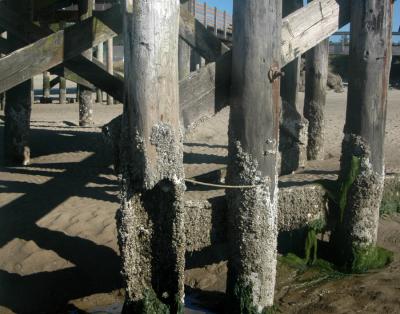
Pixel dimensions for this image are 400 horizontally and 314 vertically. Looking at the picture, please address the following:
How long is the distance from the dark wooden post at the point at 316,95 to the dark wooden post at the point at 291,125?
0.50 metres

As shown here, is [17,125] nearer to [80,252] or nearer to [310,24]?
[80,252]

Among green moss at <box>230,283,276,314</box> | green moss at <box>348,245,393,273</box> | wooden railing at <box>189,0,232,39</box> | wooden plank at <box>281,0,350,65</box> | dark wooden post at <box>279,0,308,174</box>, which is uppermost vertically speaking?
wooden railing at <box>189,0,232,39</box>

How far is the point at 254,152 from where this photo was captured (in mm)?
4223

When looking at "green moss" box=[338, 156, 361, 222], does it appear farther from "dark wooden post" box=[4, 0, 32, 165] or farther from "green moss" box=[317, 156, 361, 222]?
"dark wooden post" box=[4, 0, 32, 165]

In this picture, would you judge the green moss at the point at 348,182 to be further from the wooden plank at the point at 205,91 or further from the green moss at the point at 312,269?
the wooden plank at the point at 205,91

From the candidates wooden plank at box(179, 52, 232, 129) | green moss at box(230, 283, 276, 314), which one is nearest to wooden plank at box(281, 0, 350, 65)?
wooden plank at box(179, 52, 232, 129)

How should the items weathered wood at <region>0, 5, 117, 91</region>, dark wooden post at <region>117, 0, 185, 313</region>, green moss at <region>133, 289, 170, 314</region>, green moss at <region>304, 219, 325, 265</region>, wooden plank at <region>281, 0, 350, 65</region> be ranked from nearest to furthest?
dark wooden post at <region>117, 0, 185, 313</region>, green moss at <region>133, 289, 170, 314</region>, wooden plank at <region>281, 0, 350, 65</region>, green moss at <region>304, 219, 325, 265</region>, weathered wood at <region>0, 5, 117, 91</region>

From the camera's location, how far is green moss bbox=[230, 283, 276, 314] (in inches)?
171

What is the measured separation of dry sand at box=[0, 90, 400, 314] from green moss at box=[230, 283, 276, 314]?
0.37 meters

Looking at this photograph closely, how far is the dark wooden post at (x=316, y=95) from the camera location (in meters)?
8.60

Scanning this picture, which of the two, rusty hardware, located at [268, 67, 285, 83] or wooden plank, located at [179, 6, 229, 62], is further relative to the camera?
wooden plank, located at [179, 6, 229, 62]

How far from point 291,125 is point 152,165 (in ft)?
13.2

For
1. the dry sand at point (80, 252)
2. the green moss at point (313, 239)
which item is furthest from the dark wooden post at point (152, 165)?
the green moss at point (313, 239)

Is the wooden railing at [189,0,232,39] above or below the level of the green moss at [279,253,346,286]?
above
